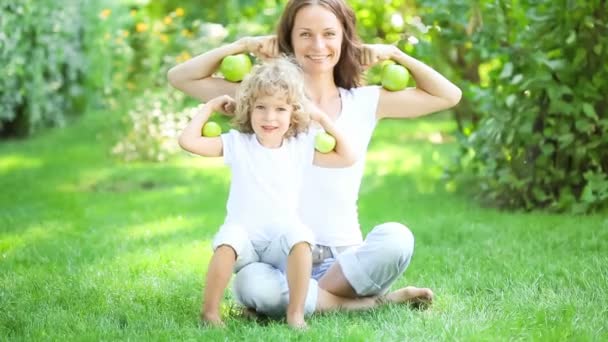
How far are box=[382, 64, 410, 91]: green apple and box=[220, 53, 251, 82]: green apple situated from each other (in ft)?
1.63

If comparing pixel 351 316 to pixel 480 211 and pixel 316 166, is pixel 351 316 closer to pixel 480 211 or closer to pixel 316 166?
pixel 316 166

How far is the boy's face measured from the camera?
3.27 meters

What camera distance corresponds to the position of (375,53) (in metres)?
3.60

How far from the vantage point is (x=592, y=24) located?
5.29 meters

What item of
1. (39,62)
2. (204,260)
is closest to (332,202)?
(204,260)

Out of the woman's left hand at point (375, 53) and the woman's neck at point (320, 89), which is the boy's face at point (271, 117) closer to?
the woman's neck at point (320, 89)

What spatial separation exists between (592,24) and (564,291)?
2098mm

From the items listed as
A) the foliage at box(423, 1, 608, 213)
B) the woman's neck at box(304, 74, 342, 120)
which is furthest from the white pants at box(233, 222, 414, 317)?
the foliage at box(423, 1, 608, 213)

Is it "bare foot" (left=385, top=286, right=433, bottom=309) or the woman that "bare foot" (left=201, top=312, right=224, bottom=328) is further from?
"bare foot" (left=385, top=286, right=433, bottom=309)

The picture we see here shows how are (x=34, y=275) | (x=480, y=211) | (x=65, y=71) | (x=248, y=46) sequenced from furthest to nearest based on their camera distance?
(x=65, y=71)
(x=480, y=211)
(x=34, y=275)
(x=248, y=46)

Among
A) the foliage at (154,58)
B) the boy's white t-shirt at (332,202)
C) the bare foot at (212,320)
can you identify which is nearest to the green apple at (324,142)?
the boy's white t-shirt at (332,202)

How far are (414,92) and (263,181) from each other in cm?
72

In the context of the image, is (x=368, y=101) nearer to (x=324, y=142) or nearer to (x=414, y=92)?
(x=414, y=92)

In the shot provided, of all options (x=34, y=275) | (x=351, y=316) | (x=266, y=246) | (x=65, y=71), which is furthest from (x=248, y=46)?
(x=65, y=71)
